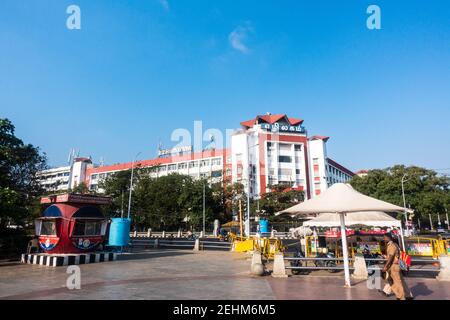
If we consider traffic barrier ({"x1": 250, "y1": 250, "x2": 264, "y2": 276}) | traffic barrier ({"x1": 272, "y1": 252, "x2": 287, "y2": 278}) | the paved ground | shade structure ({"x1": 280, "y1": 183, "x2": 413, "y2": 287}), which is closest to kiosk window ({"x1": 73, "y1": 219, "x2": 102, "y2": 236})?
the paved ground

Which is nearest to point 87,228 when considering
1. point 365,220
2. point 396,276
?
point 365,220

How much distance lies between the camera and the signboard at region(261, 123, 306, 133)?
69.9 metres

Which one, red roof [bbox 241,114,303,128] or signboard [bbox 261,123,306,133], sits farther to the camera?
red roof [bbox 241,114,303,128]

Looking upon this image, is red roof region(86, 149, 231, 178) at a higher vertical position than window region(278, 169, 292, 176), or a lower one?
higher

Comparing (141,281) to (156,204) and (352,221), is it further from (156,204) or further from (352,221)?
(156,204)

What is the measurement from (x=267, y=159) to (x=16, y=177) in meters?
49.1

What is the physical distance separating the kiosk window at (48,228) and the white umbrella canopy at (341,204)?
1228 cm

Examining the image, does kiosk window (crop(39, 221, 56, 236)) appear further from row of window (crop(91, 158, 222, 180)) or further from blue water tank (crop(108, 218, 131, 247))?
row of window (crop(91, 158, 222, 180))

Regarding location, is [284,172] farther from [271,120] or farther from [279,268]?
[279,268]

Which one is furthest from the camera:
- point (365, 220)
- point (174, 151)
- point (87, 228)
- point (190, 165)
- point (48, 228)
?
point (174, 151)

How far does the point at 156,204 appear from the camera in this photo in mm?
54000

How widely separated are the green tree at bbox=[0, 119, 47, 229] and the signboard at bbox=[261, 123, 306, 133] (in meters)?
47.9

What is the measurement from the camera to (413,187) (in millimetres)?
47688
